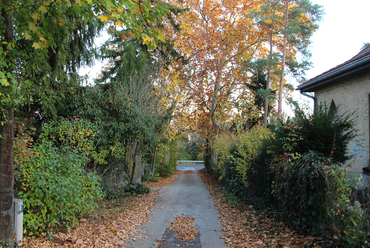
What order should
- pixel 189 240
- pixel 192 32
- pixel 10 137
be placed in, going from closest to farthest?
pixel 10 137, pixel 189 240, pixel 192 32

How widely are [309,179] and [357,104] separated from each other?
5933 millimetres

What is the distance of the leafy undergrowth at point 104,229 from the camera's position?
5422 millimetres

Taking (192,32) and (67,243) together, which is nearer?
(67,243)

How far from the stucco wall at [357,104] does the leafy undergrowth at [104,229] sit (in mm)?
7271

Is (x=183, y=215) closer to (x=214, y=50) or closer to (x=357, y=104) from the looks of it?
(x=357, y=104)

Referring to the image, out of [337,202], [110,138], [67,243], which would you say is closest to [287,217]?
[337,202]

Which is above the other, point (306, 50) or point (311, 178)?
point (306, 50)

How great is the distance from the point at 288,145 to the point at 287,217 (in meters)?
1.98

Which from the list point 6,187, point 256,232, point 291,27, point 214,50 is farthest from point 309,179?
point 214,50

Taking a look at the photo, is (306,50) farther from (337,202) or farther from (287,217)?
(337,202)

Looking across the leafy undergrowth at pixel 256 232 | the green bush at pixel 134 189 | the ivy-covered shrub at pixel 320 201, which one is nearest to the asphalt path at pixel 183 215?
the leafy undergrowth at pixel 256 232

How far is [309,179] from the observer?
5.32 meters

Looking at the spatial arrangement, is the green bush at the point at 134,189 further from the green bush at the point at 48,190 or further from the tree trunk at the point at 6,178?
the tree trunk at the point at 6,178

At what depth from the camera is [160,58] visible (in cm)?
1856
